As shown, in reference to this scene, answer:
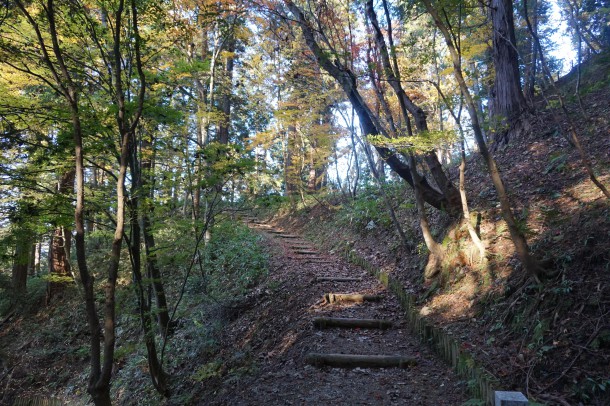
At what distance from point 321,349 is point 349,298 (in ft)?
6.17

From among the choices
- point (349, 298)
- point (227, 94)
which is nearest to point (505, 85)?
point (349, 298)

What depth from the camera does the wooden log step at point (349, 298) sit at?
23.0ft

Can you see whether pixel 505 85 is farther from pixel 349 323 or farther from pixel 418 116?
pixel 349 323

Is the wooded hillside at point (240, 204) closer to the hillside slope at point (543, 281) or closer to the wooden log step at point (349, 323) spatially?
the hillside slope at point (543, 281)

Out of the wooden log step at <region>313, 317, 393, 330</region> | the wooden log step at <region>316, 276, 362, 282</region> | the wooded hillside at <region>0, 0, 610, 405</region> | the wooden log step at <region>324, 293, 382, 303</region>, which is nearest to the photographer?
the wooded hillside at <region>0, 0, 610, 405</region>

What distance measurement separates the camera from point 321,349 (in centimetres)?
532

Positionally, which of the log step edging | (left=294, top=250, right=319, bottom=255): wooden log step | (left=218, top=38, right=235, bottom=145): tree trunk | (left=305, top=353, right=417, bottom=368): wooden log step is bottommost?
(left=305, top=353, right=417, bottom=368): wooden log step

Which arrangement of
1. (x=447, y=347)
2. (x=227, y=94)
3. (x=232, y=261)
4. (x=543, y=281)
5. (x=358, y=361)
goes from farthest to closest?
(x=227, y=94) < (x=232, y=261) < (x=358, y=361) < (x=447, y=347) < (x=543, y=281)

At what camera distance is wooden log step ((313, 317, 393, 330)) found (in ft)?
19.9

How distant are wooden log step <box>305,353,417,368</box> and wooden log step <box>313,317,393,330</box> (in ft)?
3.29

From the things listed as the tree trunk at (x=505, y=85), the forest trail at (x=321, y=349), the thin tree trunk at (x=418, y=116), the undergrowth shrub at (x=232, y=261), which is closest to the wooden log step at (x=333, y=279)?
the forest trail at (x=321, y=349)

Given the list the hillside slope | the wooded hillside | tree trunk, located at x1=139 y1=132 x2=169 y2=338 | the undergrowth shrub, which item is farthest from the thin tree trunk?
the undergrowth shrub

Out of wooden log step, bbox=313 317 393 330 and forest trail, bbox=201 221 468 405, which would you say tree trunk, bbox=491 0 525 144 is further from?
wooden log step, bbox=313 317 393 330

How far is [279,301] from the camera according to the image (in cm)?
773
